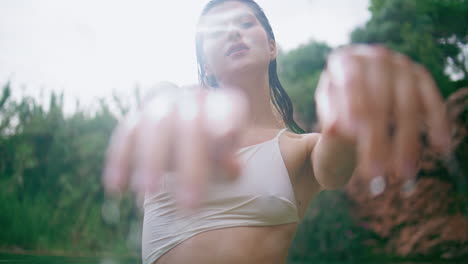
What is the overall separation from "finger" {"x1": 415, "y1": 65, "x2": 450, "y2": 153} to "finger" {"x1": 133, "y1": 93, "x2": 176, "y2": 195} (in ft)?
0.59

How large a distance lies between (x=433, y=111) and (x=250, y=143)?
0.45m

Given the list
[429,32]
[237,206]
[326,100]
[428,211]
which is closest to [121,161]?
[326,100]

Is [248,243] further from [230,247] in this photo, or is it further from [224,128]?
[224,128]

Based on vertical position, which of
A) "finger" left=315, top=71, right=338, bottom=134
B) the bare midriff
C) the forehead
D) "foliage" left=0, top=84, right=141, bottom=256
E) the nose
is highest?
the forehead

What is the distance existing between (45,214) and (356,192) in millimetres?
3962

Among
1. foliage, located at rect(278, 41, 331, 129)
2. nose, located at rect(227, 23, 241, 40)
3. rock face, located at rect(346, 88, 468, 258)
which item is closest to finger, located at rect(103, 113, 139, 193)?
nose, located at rect(227, 23, 241, 40)

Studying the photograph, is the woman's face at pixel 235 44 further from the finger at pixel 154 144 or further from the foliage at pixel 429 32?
the foliage at pixel 429 32

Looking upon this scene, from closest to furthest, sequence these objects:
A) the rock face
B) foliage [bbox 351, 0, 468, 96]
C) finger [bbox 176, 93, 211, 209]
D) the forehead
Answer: finger [bbox 176, 93, 211, 209]
the forehead
foliage [bbox 351, 0, 468, 96]
the rock face

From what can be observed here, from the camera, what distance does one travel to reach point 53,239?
3.12 m

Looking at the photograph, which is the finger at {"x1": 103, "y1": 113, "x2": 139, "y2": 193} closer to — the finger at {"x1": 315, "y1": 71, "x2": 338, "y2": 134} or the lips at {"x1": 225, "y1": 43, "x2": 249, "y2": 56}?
the finger at {"x1": 315, "y1": 71, "x2": 338, "y2": 134}

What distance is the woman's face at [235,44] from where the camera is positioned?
616 mm

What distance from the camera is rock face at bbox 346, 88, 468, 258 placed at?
409 cm

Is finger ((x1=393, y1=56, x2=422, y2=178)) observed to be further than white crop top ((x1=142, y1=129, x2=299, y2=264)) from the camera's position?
No

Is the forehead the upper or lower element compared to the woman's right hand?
upper
